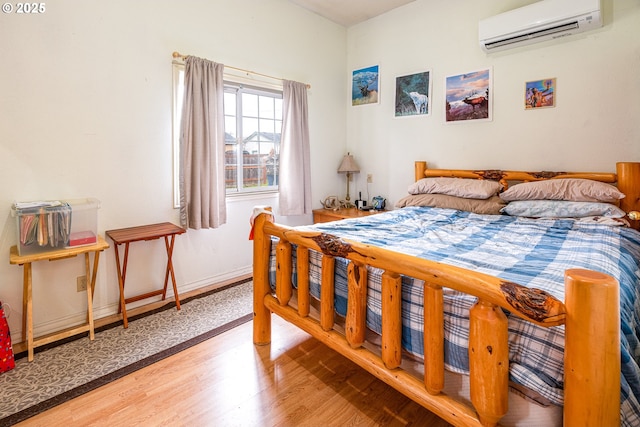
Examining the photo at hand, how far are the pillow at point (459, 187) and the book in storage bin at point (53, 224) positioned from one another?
8.79 feet

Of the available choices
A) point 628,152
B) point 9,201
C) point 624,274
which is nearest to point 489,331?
point 624,274

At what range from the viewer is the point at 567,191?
97.3 inches

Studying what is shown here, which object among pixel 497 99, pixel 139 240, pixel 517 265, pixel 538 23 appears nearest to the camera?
pixel 517 265

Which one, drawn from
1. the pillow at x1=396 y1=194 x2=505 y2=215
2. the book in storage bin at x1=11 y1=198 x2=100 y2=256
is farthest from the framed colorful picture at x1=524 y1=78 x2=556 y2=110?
the book in storage bin at x1=11 y1=198 x2=100 y2=256

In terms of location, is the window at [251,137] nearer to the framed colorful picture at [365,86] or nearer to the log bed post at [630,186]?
the framed colorful picture at [365,86]

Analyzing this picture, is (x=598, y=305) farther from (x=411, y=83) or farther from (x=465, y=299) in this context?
(x=411, y=83)

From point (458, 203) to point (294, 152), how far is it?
1724mm

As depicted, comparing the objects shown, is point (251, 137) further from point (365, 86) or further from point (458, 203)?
point (458, 203)

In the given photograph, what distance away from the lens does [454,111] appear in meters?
3.38

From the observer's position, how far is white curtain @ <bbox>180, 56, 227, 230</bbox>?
2.77 meters

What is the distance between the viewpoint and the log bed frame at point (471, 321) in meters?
0.85

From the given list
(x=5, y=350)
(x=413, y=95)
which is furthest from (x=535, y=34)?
(x=5, y=350)

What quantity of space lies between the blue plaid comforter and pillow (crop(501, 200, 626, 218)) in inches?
2.9

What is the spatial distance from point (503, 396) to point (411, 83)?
131 inches
